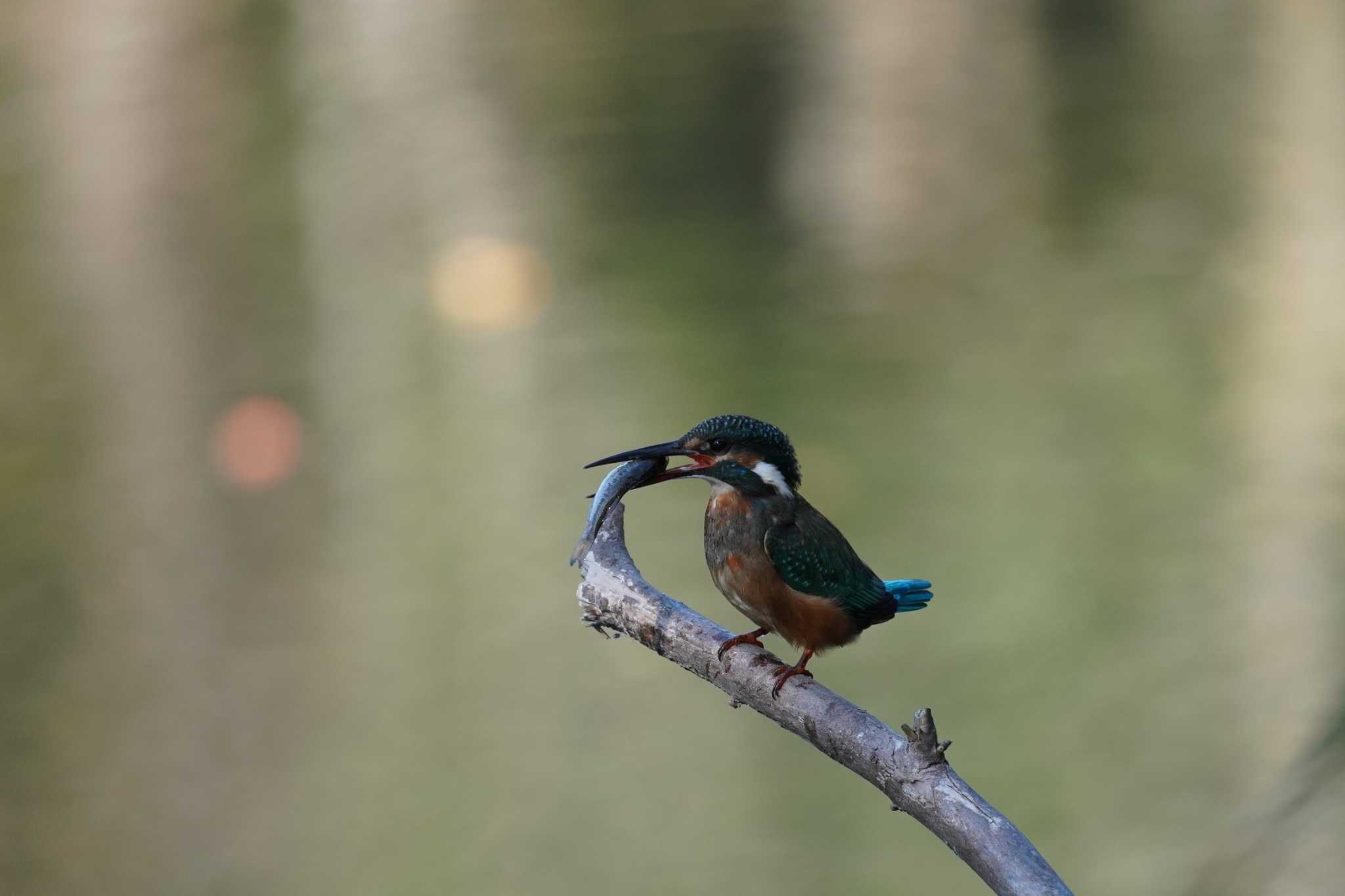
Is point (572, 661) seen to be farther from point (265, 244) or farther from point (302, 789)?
point (265, 244)

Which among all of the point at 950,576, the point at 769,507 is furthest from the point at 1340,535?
the point at 769,507

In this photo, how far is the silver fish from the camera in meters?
1.48

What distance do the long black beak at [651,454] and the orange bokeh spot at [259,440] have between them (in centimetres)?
426

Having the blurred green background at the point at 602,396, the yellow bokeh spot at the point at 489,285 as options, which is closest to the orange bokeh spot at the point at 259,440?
the blurred green background at the point at 602,396

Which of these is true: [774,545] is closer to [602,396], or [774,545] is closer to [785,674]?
[785,674]

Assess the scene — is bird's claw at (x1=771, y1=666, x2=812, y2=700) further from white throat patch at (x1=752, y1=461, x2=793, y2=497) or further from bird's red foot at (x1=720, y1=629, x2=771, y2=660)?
white throat patch at (x1=752, y1=461, x2=793, y2=497)

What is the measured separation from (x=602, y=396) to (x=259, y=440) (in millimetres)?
1533

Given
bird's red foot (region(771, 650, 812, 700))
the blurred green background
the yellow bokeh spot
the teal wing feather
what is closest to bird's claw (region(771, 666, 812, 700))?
bird's red foot (region(771, 650, 812, 700))

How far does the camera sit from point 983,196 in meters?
5.47

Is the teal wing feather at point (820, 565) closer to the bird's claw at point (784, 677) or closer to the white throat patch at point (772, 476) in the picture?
the white throat patch at point (772, 476)

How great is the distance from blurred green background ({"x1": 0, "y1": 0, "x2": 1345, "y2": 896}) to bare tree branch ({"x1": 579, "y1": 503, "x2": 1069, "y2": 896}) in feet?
11.2

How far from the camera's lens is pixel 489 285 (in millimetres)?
5395

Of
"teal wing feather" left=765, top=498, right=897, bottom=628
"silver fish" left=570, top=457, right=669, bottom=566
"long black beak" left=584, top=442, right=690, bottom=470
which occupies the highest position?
"long black beak" left=584, top=442, right=690, bottom=470

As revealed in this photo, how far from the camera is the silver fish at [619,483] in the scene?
1482mm
